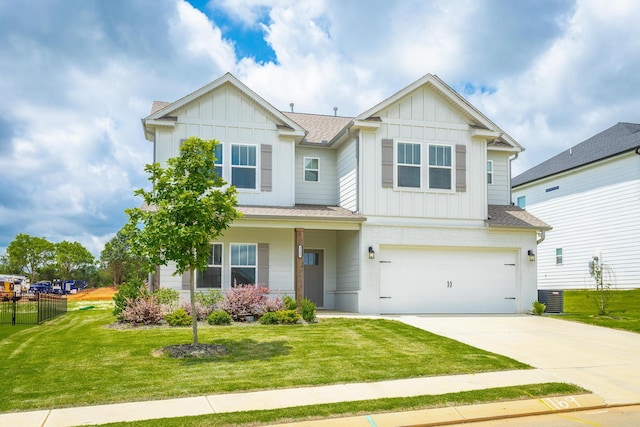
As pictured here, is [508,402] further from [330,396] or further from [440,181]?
[440,181]

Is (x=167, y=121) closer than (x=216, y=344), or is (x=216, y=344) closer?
(x=216, y=344)

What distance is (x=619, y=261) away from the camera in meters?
24.5

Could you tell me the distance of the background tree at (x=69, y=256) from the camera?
1956 inches

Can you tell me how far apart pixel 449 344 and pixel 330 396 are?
4786mm

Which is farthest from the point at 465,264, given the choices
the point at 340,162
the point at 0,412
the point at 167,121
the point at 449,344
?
the point at 0,412

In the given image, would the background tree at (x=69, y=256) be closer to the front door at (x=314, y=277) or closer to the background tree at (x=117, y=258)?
the background tree at (x=117, y=258)

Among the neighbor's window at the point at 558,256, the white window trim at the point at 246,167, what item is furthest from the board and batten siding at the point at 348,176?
the neighbor's window at the point at 558,256

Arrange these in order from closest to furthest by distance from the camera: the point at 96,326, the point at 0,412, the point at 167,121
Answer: the point at 0,412, the point at 96,326, the point at 167,121

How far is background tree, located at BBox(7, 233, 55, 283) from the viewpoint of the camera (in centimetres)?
4881

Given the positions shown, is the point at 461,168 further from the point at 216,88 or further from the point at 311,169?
the point at 216,88

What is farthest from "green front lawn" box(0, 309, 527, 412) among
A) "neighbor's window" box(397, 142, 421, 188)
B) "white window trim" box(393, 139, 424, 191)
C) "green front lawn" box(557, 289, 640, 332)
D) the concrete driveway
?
"green front lawn" box(557, 289, 640, 332)

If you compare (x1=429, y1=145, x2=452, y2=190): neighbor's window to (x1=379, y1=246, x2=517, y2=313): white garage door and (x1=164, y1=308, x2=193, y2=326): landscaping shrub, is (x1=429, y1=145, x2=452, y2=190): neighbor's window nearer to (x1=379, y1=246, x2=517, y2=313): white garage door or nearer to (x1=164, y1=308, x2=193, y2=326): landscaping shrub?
(x1=379, y1=246, x2=517, y2=313): white garage door

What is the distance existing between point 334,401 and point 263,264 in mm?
10375

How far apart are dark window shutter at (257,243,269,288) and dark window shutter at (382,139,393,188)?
14.1 feet
